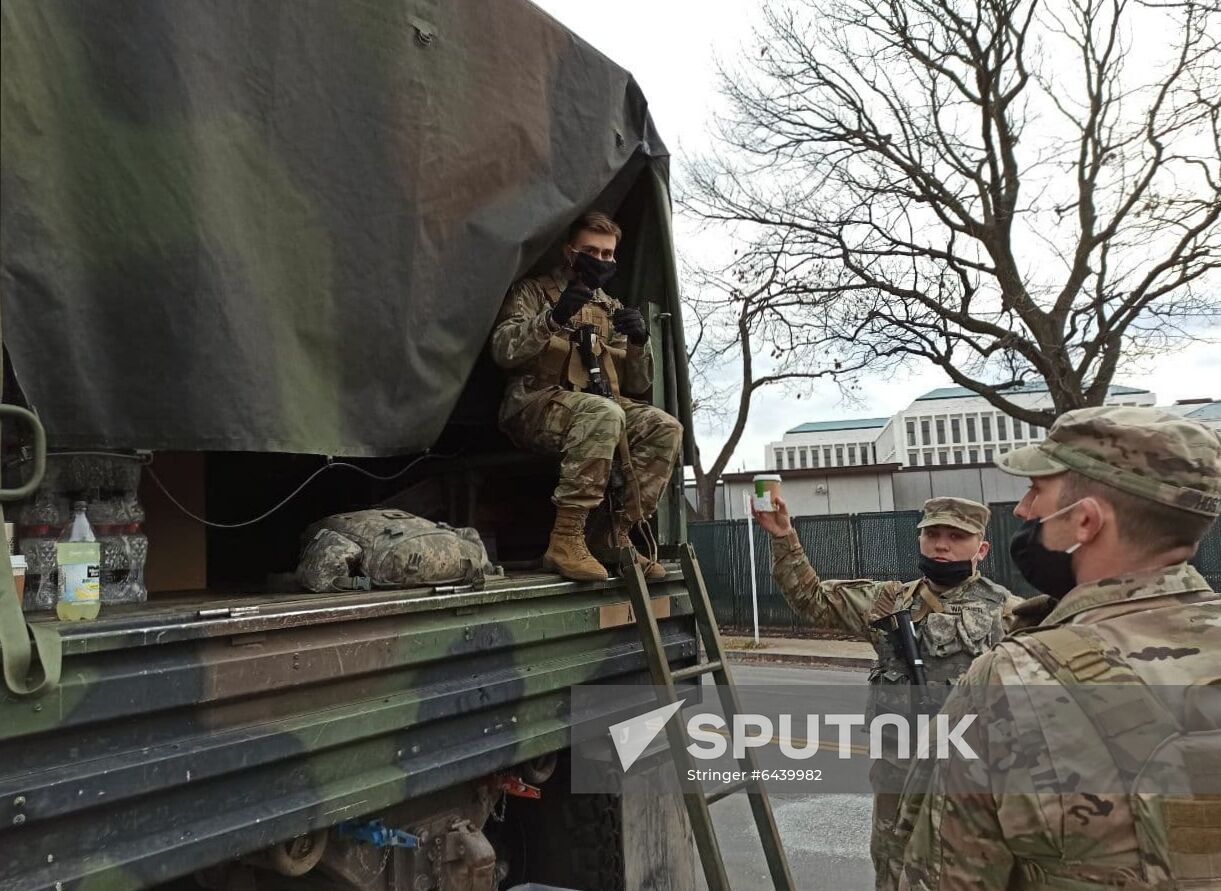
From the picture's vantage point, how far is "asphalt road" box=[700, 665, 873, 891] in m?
4.29

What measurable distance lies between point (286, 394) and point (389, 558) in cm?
53

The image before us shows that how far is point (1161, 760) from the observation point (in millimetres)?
1405

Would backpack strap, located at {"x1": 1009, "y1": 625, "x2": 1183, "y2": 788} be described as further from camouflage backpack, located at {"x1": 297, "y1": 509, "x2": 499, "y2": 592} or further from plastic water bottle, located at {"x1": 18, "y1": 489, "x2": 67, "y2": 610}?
plastic water bottle, located at {"x1": 18, "y1": 489, "x2": 67, "y2": 610}

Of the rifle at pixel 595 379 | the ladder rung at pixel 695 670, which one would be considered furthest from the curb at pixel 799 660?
the rifle at pixel 595 379

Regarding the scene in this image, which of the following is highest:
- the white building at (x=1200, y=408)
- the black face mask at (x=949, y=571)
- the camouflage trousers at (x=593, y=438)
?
the white building at (x=1200, y=408)

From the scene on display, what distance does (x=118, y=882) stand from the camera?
153cm

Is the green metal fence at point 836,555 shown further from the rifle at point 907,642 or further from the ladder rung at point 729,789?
the ladder rung at point 729,789

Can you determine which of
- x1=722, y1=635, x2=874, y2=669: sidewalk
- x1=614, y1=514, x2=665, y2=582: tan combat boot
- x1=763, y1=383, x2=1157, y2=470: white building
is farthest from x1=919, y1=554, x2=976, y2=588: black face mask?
x1=763, y1=383, x2=1157, y2=470: white building

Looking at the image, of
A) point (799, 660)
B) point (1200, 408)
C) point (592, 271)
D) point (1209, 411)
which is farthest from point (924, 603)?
point (1209, 411)

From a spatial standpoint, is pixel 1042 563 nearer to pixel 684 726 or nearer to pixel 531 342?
pixel 684 726

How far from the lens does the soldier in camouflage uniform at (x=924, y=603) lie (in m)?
3.09

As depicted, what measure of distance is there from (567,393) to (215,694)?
65.9 inches

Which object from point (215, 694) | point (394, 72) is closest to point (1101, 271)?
point (394, 72)

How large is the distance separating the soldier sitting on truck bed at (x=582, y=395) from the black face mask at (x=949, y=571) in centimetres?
97
